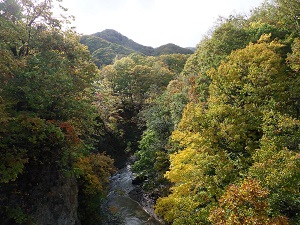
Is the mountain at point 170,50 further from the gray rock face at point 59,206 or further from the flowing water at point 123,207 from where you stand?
the gray rock face at point 59,206

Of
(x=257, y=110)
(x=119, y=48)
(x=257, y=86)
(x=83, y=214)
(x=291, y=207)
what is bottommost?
(x=83, y=214)

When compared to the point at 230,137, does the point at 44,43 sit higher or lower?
higher

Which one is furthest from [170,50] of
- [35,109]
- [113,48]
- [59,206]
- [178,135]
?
[59,206]

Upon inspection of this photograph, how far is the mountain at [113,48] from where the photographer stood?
3533 inches

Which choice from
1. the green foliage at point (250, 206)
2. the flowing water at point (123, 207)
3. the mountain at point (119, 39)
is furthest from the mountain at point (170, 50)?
the green foliage at point (250, 206)

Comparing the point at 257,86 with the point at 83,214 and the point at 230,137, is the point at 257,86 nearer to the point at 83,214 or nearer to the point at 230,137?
the point at 230,137

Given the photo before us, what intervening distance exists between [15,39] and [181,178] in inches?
547

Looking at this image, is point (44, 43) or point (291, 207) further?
point (44, 43)

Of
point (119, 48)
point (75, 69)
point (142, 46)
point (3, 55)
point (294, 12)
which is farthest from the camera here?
point (142, 46)

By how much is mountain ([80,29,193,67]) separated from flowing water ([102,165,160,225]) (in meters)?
37.5

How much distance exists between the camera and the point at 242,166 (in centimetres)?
1375

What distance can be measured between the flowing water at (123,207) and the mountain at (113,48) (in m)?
37.5

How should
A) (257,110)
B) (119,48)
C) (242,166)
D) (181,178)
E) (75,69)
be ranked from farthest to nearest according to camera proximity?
(119,48) → (75,69) → (181,178) → (257,110) → (242,166)

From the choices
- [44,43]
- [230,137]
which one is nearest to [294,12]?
[230,137]
